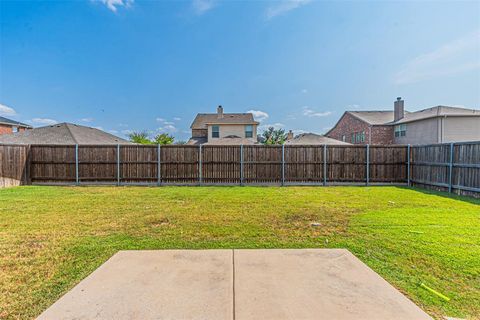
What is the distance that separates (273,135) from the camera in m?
27.3

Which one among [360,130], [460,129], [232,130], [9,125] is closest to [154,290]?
[460,129]

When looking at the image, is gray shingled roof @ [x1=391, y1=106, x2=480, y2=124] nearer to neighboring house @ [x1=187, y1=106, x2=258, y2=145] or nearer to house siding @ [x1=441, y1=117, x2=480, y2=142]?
house siding @ [x1=441, y1=117, x2=480, y2=142]

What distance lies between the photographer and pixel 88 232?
4.17 meters

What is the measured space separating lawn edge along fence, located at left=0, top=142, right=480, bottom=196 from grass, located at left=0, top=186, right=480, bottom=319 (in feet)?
13.6

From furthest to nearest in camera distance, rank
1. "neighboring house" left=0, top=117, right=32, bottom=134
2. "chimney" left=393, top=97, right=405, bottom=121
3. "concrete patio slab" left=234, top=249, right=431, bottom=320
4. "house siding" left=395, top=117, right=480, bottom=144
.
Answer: "neighboring house" left=0, top=117, right=32, bottom=134, "chimney" left=393, top=97, right=405, bottom=121, "house siding" left=395, top=117, right=480, bottom=144, "concrete patio slab" left=234, top=249, right=431, bottom=320

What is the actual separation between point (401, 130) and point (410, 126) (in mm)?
1202

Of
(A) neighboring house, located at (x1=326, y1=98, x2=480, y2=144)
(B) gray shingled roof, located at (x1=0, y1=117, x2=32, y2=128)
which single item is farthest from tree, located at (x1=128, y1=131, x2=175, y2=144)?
(A) neighboring house, located at (x1=326, y1=98, x2=480, y2=144)

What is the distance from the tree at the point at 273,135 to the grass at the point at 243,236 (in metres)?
19.8

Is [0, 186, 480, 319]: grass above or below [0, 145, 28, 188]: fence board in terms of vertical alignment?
below

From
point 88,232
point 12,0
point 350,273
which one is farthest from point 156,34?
point 350,273

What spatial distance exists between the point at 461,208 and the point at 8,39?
63.7 feet

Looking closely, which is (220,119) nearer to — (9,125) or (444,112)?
(444,112)

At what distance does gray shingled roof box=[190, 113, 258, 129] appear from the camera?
24.3 metres

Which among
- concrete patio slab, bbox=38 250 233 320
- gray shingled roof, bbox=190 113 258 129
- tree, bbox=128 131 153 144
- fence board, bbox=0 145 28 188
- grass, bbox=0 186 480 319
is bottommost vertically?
grass, bbox=0 186 480 319
